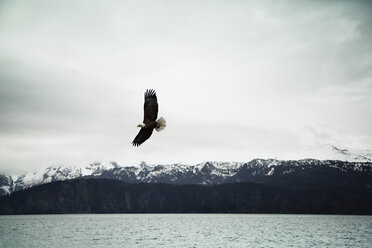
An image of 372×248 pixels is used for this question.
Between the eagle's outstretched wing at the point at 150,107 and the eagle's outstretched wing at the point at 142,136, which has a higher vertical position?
the eagle's outstretched wing at the point at 150,107

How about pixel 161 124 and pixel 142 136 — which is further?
pixel 142 136

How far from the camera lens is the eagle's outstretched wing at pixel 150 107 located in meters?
14.6

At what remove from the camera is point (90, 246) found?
269 feet

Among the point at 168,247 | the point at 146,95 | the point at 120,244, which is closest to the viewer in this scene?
the point at 146,95

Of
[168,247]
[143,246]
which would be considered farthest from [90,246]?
[168,247]

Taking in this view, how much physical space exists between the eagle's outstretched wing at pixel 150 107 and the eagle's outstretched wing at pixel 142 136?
460 millimetres

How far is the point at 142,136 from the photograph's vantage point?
15.3 meters

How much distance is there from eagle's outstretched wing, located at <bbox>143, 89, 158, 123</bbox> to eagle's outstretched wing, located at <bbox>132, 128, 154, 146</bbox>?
46cm

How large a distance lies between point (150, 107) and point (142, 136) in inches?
57.4

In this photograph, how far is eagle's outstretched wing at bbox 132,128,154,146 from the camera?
15.0 meters

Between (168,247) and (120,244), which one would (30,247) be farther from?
(168,247)

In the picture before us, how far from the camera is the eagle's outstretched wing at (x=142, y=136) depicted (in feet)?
49.1

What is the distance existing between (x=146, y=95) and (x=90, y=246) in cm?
7618

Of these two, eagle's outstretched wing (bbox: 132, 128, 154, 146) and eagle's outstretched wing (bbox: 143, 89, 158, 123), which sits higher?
eagle's outstretched wing (bbox: 143, 89, 158, 123)
